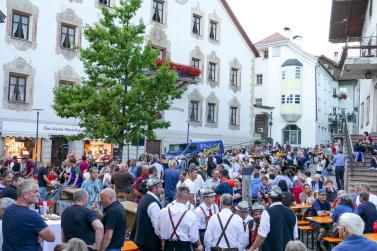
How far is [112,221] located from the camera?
6387 mm

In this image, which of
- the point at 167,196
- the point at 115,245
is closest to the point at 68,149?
the point at 167,196

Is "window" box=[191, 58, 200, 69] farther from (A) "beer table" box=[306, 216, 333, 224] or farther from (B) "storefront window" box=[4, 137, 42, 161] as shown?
(A) "beer table" box=[306, 216, 333, 224]

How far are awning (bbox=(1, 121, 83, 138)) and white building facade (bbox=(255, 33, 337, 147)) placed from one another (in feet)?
84.0

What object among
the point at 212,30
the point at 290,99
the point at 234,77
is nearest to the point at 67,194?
the point at 212,30

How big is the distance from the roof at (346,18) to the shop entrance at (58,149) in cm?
1731

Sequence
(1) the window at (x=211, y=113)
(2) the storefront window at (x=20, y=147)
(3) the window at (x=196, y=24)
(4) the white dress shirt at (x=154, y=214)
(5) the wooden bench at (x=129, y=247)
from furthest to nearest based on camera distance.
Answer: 1. (1) the window at (x=211, y=113)
2. (3) the window at (x=196, y=24)
3. (2) the storefront window at (x=20, y=147)
4. (5) the wooden bench at (x=129, y=247)
5. (4) the white dress shirt at (x=154, y=214)

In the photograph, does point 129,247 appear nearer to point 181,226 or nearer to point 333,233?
point 181,226

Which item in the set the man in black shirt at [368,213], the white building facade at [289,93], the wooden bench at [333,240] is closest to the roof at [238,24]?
the white building facade at [289,93]

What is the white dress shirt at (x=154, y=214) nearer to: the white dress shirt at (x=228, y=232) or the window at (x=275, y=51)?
the white dress shirt at (x=228, y=232)

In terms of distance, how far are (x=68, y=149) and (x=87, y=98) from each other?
25.0 ft

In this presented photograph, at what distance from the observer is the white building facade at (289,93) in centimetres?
4978

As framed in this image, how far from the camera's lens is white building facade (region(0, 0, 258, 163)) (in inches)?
1008

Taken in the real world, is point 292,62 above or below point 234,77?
above

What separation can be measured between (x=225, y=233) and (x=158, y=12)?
92.0 ft
